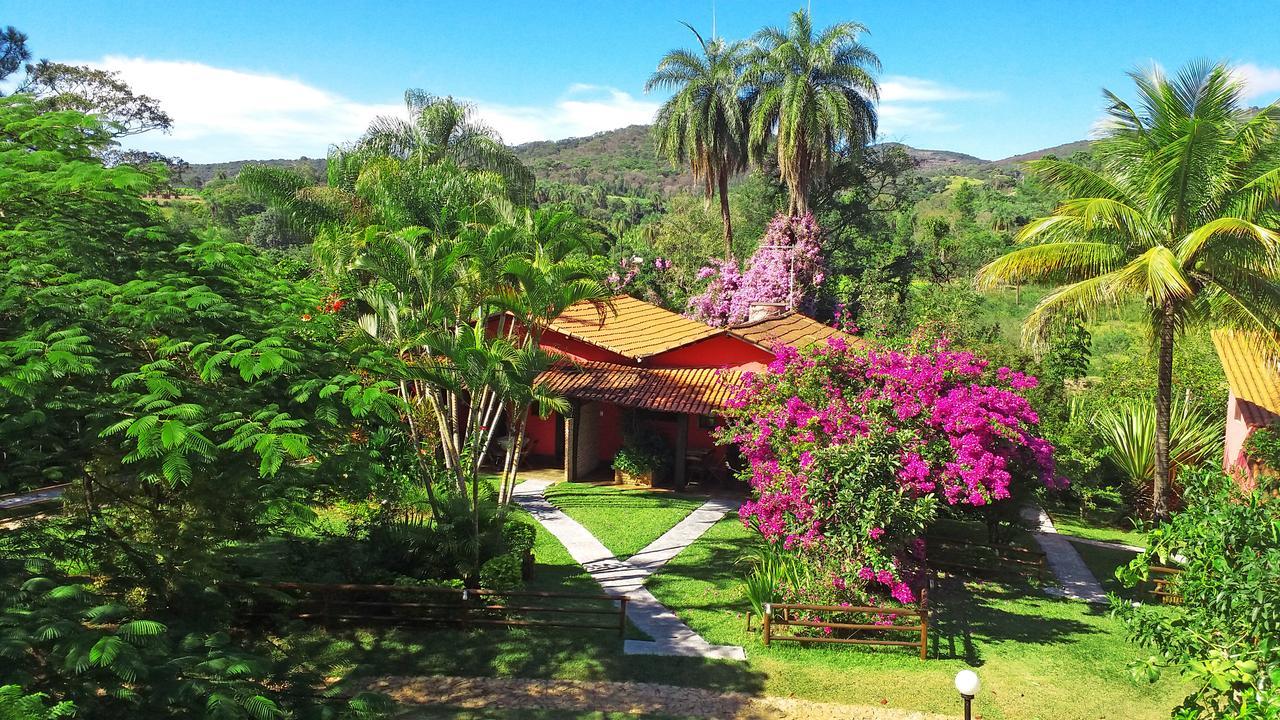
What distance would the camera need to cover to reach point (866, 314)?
28000 millimetres

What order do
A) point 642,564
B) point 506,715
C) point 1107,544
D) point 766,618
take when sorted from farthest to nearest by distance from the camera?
point 1107,544
point 642,564
point 766,618
point 506,715

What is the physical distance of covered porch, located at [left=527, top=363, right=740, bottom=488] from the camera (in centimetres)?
1984

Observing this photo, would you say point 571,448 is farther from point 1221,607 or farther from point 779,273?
point 1221,607

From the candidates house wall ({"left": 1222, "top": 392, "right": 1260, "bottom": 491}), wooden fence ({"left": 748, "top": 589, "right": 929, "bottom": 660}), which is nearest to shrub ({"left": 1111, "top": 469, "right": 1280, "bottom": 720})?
wooden fence ({"left": 748, "top": 589, "right": 929, "bottom": 660})

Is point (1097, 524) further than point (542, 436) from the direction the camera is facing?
No

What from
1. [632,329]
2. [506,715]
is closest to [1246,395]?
[632,329]

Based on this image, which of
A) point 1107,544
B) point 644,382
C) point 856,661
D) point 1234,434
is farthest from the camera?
point 644,382

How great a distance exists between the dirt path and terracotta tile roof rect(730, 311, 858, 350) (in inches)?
433

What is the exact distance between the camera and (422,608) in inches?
472

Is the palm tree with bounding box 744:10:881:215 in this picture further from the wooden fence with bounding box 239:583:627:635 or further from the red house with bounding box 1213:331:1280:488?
the wooden fence with bounding box 239:583:627:635

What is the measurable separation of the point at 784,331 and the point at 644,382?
4.21 m

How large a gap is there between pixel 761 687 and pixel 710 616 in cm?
231

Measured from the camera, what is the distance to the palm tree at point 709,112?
32562 millimetres

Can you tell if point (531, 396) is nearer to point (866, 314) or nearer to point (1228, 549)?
point (1228, 549)
